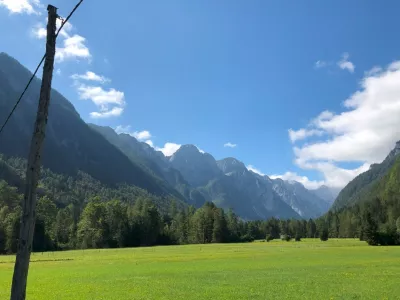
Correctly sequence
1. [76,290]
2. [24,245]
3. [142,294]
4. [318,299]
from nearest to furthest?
[24,245]
[318,299]
[142,294]
[76,290]

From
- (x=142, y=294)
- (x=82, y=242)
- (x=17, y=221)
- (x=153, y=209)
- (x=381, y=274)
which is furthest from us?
(x=153, y=209)

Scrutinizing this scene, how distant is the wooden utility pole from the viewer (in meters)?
10.5

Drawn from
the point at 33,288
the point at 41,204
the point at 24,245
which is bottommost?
the point at 33,288

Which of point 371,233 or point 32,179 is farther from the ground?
point 32,179

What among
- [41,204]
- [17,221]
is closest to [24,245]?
[17,221]

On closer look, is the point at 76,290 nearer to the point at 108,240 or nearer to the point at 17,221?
the point at 17,221

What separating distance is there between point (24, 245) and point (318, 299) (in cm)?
2115

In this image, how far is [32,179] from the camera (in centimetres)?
1087

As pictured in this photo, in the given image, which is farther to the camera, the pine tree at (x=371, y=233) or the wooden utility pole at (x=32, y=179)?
the pine tree at (x=371, y=233)

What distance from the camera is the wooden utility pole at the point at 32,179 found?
10477 mm

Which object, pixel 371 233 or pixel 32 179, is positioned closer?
pixel 32 179

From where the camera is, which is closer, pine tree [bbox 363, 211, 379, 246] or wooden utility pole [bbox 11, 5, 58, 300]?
wooden utility pole [bbox 11, 5, 58, 300]

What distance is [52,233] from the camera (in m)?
162

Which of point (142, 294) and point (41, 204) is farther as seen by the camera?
point (41, 204)
